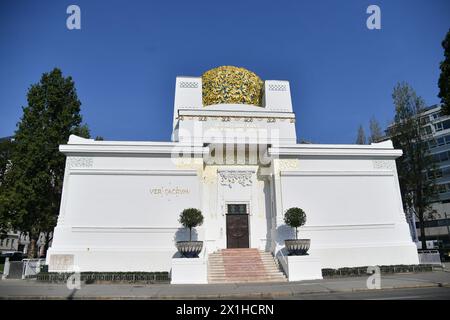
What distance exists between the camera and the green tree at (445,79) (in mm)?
15409

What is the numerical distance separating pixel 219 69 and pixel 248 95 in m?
2.66

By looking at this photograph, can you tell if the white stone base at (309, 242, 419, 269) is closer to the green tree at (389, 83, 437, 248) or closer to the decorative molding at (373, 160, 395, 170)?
the decorative molding at (373, 160, 395, 170)

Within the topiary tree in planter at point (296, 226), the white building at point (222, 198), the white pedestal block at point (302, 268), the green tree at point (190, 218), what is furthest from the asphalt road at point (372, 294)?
the green tree at point (190, 218)

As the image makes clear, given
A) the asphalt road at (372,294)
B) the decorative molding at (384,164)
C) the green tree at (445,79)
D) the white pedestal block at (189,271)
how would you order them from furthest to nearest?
→ the decorative molding at (384,164)
the green tree at (445,79)
the white pedestal block at (189,271)
the asphalt road at (372,294)

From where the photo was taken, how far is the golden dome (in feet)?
70.5

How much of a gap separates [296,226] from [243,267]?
289 cm

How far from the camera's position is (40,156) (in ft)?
66.5

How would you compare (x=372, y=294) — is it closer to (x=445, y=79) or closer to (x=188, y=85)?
(x=445, y=79)

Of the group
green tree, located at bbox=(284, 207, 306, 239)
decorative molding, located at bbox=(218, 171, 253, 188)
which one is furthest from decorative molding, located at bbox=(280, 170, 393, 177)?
green tree, located at bbox=(284, 207, 306, 239)

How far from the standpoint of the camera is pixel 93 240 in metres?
15.0

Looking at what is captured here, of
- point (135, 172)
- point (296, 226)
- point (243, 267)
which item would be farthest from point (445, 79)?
point (135, 172)

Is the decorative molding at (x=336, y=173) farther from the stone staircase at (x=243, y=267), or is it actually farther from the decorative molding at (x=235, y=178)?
the stone staircase at (x=243, y=267)

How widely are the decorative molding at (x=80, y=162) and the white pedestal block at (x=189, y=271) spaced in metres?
6.41
